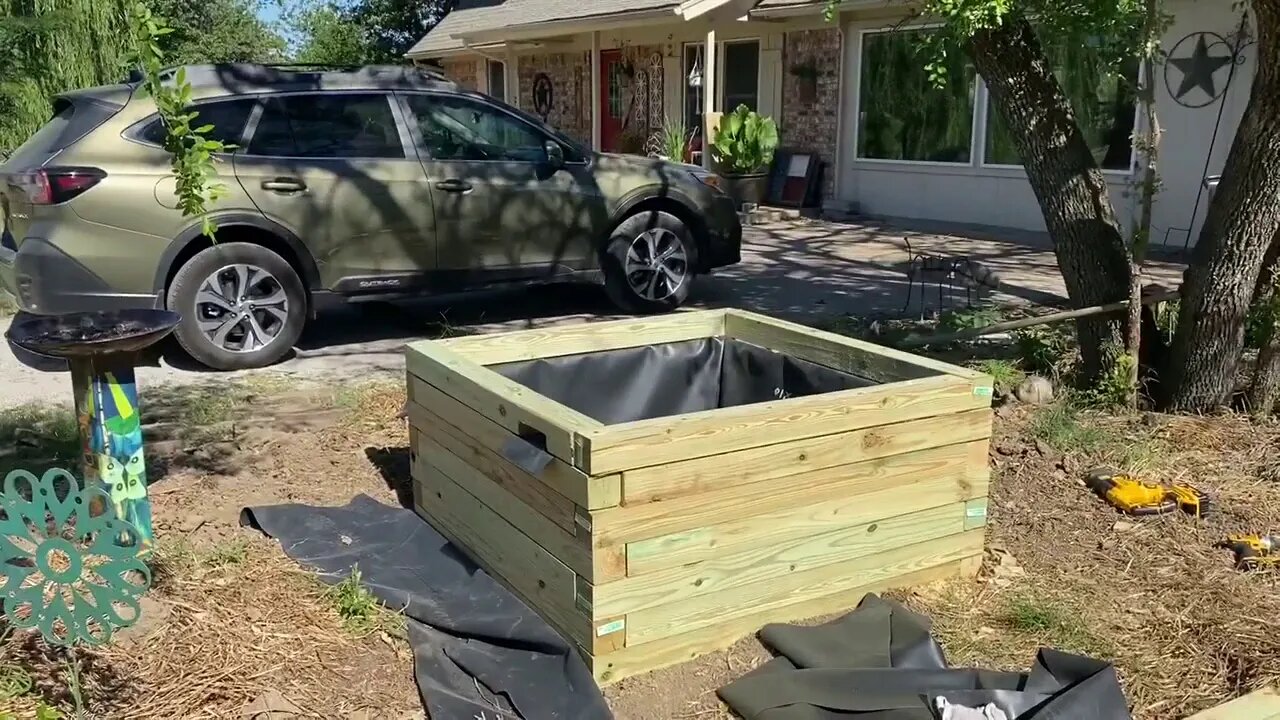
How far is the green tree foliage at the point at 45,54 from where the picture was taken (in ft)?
42.3

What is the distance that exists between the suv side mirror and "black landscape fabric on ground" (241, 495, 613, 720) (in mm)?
3803

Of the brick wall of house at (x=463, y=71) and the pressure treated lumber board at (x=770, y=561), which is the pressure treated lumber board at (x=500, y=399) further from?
the brick wall of house at (x=463, y=71)

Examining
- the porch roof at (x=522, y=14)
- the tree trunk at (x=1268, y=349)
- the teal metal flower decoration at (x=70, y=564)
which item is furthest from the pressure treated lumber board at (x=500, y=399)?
the porch roof at (x=522, y=14)

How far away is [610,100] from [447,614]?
17409mm

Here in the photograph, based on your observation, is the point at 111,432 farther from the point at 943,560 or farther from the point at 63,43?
the point at 63,43

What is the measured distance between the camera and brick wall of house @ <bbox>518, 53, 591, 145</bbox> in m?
20.7

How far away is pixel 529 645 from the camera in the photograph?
3500 millimetres

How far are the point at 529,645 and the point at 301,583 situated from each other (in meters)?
0.86

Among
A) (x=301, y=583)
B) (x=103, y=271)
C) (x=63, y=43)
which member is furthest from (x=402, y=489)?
(x=63, y=43)

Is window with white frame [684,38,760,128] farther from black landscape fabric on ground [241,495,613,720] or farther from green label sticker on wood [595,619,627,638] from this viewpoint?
green label sticker on wood [595,619,627,638]

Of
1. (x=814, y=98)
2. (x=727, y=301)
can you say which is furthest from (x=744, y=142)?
(x=727, y=301)

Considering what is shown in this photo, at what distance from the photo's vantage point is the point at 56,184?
627cm

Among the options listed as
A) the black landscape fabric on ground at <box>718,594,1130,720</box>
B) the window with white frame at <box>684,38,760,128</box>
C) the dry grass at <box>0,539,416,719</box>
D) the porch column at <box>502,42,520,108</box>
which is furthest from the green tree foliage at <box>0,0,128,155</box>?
the black landscape fabric on ground at <box>718,594,1130,720</box>

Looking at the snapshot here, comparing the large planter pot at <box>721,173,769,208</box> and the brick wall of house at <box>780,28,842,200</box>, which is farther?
the brick wall of house at <box>780,28,842,200</box>
